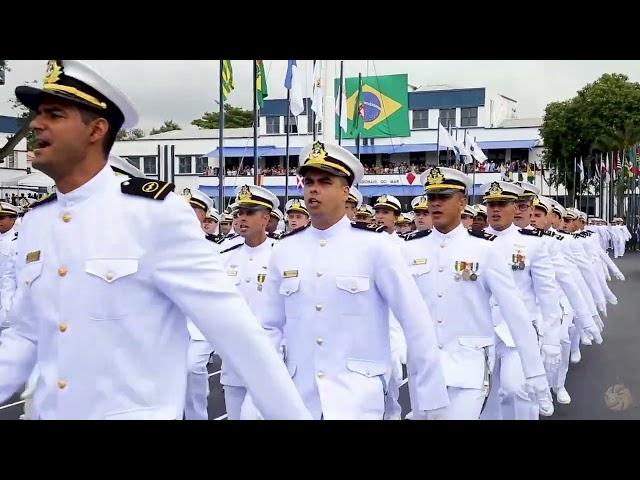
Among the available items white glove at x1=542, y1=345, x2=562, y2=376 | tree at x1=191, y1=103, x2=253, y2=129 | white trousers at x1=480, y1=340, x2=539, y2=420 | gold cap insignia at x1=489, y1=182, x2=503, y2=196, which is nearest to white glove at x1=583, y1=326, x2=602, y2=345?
white glove at x1=542, y1=345, x2=562, y2=376

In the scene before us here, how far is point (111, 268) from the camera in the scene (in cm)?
287

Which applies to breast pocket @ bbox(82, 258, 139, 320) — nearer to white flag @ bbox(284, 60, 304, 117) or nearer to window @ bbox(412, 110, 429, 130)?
white flag @ bbox(284, 60, 304, 117)

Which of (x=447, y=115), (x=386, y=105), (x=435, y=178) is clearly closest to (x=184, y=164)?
(x=447, y=115)

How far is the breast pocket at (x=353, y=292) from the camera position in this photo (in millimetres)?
4812

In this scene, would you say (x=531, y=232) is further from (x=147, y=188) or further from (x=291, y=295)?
(x=147, y=188)

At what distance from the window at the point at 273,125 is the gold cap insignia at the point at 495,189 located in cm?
5036

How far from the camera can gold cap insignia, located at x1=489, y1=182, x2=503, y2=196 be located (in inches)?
360

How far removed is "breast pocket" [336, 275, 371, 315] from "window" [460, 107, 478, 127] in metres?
56.1

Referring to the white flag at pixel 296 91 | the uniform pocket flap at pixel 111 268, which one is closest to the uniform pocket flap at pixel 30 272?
the uniform pocket flap at pixel 111 268

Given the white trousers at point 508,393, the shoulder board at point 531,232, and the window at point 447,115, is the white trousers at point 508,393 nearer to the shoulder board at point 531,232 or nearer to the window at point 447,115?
the shoulder board at point 531,232
